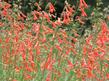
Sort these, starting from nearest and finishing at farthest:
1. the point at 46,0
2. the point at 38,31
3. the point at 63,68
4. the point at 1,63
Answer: the point at 38,31 < the point at 1,63 < the point at 63,68 < the point at 46,0

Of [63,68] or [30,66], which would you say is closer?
[30,66]

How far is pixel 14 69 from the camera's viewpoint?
445 centimetres

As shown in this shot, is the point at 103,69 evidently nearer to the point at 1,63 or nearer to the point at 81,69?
the point at 81,69

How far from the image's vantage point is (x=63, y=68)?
17.1ft

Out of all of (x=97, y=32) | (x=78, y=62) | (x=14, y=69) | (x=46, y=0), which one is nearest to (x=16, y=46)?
(x=14, y=69)

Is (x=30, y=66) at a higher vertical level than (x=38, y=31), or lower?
lower

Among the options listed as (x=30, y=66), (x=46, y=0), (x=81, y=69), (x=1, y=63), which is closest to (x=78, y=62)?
(x=81, y=69)

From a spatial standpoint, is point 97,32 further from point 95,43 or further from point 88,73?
point 88,73

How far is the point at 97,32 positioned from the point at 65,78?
1.87 feet

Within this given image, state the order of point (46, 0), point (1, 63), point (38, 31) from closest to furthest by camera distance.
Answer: point (38, 31)
point (1, 63)
point (46, 0)

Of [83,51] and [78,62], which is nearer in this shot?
[78,62]

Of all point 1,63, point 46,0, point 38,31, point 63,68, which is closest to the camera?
point 38,31

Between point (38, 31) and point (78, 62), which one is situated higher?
point (38, 31)

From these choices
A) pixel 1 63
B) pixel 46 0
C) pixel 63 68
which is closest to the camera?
pixel 1 63
